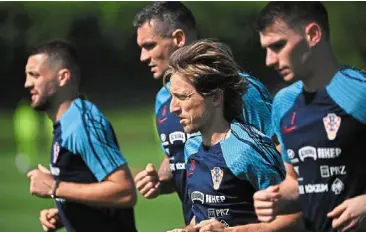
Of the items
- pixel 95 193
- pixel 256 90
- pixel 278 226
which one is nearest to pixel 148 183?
pixel 95 193

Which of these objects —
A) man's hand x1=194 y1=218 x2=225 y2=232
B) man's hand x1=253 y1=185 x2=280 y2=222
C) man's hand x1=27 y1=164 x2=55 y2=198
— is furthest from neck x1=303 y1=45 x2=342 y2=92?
man's hand x1=27 y1=164 x2=55 y2=198

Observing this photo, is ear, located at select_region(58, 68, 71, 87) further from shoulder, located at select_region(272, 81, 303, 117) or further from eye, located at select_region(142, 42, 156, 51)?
shoulder, located at select_region(272, 81, 303, 117)

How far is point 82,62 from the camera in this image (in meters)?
15.1

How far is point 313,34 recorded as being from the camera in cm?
500

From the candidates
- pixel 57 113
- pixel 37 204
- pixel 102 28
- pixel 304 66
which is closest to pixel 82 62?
pixel 102 28

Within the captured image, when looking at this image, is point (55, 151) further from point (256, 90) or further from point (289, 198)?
point (289, 198)

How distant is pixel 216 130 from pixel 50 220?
1.71 meters

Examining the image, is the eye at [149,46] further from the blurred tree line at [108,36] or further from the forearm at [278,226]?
the blurred tree line at [108,36]

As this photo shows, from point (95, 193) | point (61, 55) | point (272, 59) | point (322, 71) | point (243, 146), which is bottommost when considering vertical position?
point (95, 193)

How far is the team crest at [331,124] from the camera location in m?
4.68

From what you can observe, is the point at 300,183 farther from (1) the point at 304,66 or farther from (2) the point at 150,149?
(2) the point at 150,149

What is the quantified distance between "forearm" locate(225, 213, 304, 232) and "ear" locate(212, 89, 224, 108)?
1.65 feet

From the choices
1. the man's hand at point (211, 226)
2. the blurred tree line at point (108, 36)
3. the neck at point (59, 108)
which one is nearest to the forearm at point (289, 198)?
the man's hand at point (211, 226)

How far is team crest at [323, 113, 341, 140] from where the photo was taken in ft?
15.3
